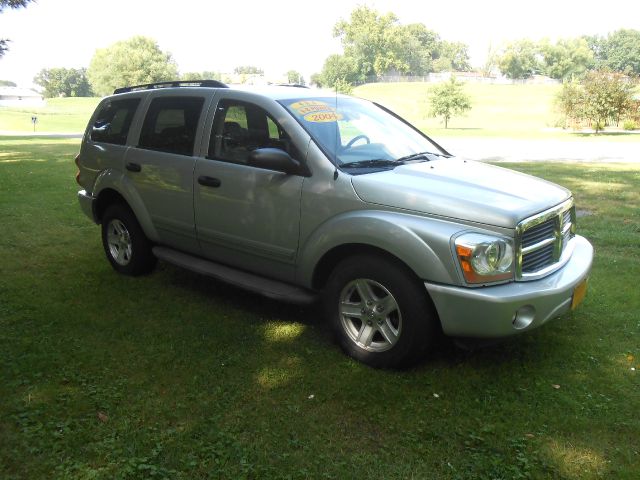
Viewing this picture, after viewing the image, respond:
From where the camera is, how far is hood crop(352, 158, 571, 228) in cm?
337

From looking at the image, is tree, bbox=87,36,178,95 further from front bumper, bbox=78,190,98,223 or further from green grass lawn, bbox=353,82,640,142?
front bumper, bbox=78,190,98,223

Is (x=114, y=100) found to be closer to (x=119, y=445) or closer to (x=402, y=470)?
(x=119, y=445)

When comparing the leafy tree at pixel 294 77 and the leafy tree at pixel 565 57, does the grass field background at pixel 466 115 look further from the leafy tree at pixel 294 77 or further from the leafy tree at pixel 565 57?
the leafy tree at pixel 565 57

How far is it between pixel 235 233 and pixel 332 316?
1.06 m

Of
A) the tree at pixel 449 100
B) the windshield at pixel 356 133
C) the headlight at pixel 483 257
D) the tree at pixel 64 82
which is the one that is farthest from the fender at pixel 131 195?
the tree at pixel 64 82

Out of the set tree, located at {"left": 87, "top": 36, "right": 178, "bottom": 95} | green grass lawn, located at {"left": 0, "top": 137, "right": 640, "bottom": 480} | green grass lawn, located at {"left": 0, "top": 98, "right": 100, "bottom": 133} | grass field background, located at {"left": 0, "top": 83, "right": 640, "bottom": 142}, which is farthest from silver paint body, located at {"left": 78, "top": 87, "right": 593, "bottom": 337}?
tree, located at {"left": 87, "top": 36, "right": 178, "bottom": 95}

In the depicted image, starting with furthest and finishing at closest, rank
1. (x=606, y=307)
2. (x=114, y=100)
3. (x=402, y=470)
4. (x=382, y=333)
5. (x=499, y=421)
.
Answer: (x=114, y=100) < (x=606, y=307) < (x=382, y=333) < (x=499, y=421) < (x=402, y=470)

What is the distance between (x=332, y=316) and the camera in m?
3.90

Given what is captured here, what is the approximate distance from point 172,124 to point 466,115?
43.9 meters

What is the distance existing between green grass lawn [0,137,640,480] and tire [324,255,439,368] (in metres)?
0.15

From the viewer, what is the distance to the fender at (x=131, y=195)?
16.9 ft

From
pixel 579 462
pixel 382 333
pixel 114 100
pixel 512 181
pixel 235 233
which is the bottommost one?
pixel 579 462

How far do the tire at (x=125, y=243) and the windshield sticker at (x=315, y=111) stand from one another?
2075mm

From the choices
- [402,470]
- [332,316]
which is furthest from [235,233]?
[402,470]
